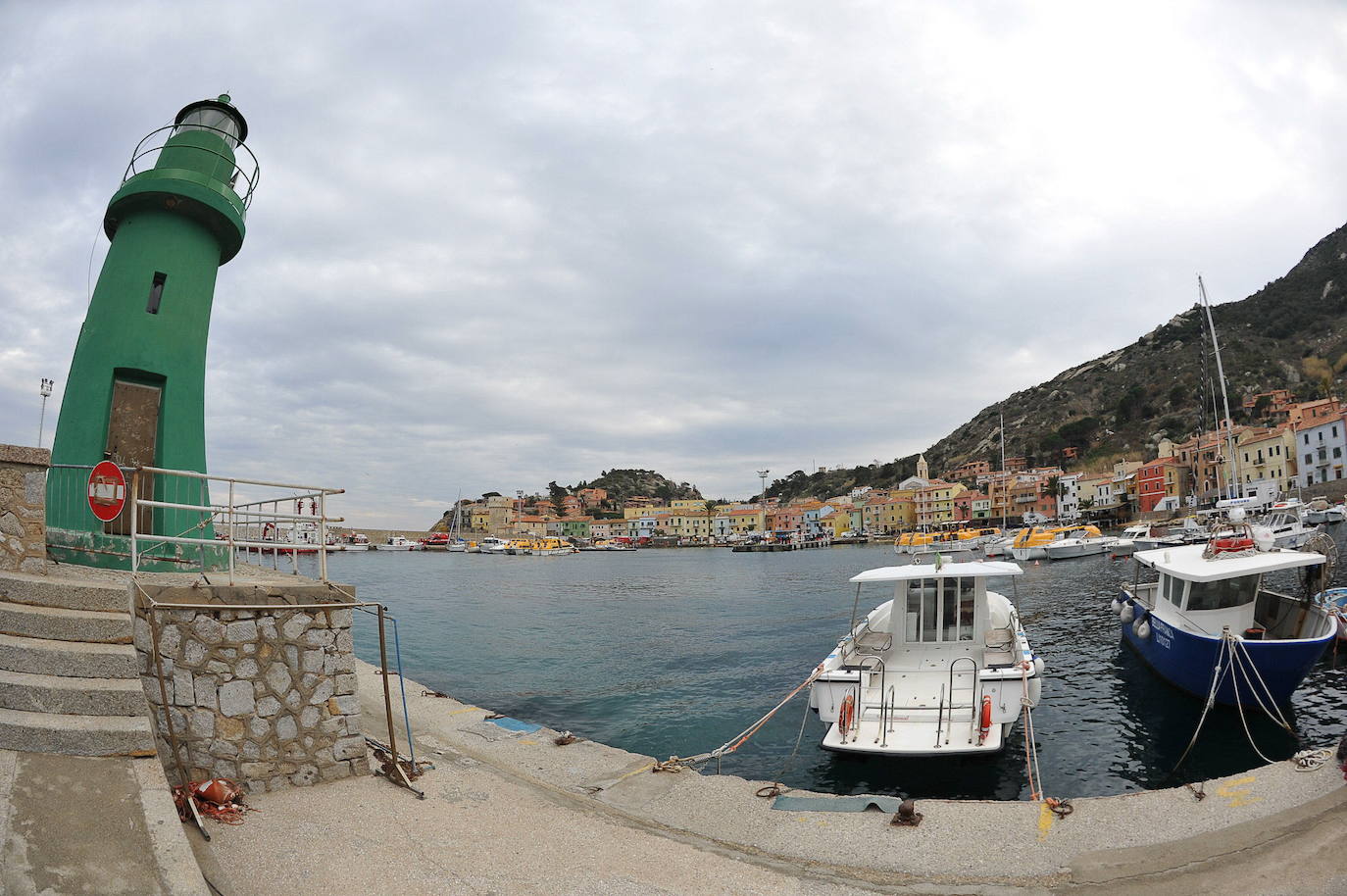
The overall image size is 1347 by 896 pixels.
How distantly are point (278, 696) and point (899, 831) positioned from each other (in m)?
5.03

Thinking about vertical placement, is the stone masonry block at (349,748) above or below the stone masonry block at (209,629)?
below

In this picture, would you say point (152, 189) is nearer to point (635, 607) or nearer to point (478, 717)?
point (478, 717)

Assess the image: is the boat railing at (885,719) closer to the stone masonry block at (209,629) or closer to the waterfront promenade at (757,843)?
the waterfront promenade at (757,843)

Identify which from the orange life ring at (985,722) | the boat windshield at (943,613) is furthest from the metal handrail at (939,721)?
the boat windshield at (943,613)

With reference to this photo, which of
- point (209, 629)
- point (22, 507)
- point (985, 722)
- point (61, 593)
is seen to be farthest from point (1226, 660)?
point (22, 507)

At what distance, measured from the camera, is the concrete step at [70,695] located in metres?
4.20

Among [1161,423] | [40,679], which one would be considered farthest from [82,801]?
[1161,423]

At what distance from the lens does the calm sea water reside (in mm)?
8906

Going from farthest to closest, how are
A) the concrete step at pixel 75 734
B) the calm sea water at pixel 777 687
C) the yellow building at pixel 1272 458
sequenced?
the yellow building at pixel 1272 458
the calm sea water at pixel 777 687
the concrete step at pixel 75 734

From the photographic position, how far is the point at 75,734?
4062 millimetres

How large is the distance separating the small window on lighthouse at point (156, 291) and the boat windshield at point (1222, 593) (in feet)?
54.8

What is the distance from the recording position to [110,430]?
8445 mm

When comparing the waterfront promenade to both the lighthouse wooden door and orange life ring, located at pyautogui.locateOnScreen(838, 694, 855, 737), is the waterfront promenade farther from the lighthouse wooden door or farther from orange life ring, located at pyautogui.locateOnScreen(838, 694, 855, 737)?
the lighthouse wooden door

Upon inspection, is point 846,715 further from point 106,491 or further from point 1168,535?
point 1168,535
